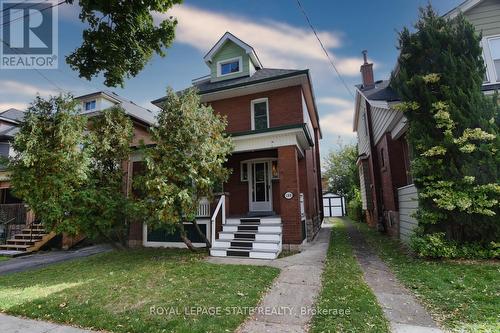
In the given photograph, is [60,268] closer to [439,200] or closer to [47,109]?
[47,109]

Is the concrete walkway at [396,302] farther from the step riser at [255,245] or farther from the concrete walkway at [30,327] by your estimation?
the concrete walkway at [30,327]

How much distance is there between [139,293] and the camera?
199 inches

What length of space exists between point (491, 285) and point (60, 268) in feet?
34.1

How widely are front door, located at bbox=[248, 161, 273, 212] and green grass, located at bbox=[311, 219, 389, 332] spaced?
5202 millimetres

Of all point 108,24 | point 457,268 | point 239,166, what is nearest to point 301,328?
point 457,268

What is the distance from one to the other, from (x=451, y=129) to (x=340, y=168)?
24583mm

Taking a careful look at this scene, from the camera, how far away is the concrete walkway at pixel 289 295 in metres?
3.74

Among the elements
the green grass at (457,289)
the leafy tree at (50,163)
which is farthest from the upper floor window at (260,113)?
the green grass at (457,289)

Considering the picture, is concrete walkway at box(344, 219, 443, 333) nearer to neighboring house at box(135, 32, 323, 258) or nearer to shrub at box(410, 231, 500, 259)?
shrub at box(410, 231, 500, 259)

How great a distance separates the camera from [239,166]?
39.2 ft

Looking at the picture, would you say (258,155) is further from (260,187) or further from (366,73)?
(366,73)

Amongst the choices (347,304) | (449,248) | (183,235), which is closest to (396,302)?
(347,304)

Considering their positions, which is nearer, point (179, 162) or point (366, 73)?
point (179, 162)

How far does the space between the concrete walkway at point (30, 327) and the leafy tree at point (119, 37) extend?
505 cm
